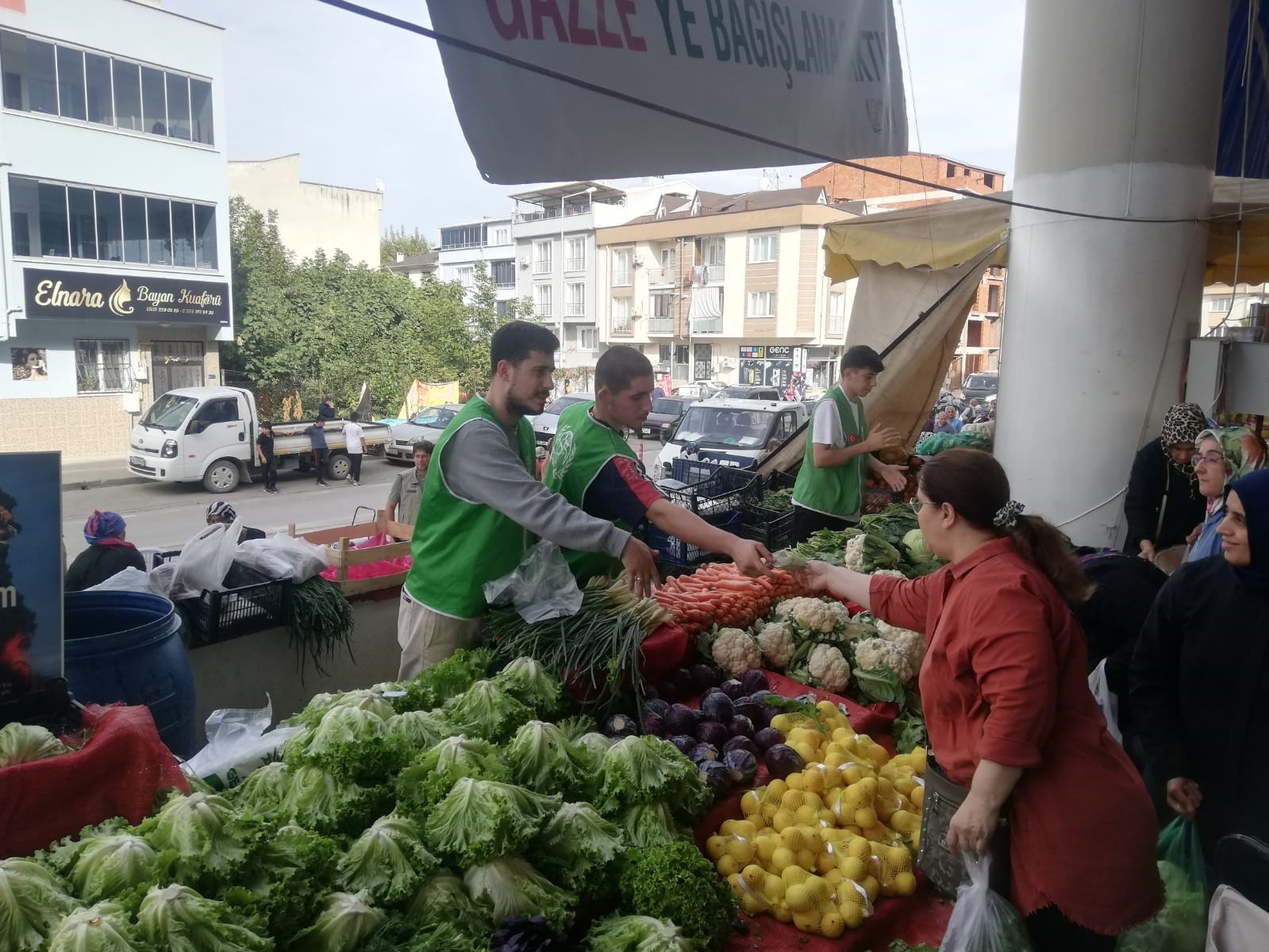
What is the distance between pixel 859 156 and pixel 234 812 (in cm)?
367

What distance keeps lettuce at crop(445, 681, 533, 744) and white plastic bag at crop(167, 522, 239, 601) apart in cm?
238

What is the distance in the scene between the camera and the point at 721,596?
402 cm

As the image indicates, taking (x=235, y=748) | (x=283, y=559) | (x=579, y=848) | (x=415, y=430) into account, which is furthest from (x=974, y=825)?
(x=415, y=430)

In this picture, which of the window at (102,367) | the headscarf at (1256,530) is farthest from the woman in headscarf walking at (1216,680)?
the window at (102,367)

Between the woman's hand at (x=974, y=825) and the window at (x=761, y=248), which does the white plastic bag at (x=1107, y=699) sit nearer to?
the woman's hand at (x=974, y=825)

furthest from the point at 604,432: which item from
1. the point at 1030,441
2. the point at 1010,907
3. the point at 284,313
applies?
the point at 284,313

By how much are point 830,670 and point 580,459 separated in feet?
4.87

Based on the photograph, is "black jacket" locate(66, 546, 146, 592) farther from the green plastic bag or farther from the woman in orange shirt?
the green plastic bag

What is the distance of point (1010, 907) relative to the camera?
209cm

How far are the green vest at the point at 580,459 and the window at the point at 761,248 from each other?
39.0 meters

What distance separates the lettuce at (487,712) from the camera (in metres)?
2.53

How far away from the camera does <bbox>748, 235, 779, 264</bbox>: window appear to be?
133 feet

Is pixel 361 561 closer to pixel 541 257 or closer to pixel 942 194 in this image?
pixel 942 194

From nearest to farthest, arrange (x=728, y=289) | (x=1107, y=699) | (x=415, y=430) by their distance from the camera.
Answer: (x=1107, y=699) → (x=415, y=430) → (x=728, y=289)
